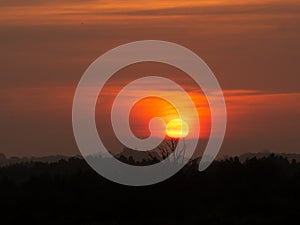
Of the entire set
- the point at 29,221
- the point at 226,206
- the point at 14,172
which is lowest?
the point at 29,221

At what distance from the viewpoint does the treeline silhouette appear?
5397 centimetres

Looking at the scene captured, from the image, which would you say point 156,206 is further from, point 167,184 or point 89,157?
point 89,157

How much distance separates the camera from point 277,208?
54.5 meters

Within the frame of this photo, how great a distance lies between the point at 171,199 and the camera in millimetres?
59469

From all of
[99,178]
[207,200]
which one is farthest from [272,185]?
[99,178]

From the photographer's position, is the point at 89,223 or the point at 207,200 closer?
the point at 89,223

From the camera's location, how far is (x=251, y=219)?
5175 cm

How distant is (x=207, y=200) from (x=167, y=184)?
591 centimetres

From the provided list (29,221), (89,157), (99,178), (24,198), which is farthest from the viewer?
(89,157)

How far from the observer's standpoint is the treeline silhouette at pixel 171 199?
177 ft

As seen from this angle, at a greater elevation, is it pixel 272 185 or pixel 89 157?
pixel 89 157

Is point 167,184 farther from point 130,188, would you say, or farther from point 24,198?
point 24,198

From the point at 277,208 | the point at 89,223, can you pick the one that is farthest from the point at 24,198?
the point at 277,208

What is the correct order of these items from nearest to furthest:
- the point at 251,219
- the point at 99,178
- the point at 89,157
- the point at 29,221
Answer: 1. the point at 251,219
2. the point at 29,221
3. the point at 99,178
4. the point at 89,157
